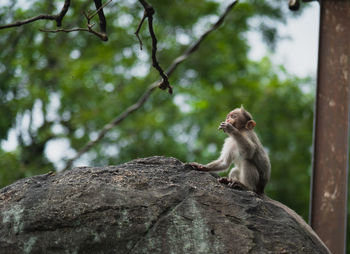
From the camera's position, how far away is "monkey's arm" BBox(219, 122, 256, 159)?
26.5 ft

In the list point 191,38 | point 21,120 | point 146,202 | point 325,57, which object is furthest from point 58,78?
point 146,202

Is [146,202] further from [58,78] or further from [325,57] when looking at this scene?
[58,78]

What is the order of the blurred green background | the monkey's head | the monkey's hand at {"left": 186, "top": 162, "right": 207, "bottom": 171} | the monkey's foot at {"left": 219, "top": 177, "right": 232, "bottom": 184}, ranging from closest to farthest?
the monkey's foot at {"left": 219, "top": 177, "right": 232, "bottom": 184} → the monkey's hand at {"left": 186, "top": 162, "right": 207, "bottom": 171} → the monkey's head → the blurred green background

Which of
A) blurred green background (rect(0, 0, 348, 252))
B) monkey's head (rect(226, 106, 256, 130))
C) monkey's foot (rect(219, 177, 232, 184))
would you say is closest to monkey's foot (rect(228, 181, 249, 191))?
monkey's foot (rect(219, 177, 232, 184))

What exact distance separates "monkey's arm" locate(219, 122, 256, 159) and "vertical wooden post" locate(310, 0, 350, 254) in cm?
82

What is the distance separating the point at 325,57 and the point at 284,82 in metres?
10.6

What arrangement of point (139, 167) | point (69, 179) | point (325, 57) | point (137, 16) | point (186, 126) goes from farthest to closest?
point (137, 16), point (186, 126), point (325, 57), point (139, 167), point (69, 179)

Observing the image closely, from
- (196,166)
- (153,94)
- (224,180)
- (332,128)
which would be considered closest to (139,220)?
(224,180)

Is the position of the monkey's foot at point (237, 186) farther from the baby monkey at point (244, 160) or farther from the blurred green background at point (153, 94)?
the blurred green background at point (153, 94)

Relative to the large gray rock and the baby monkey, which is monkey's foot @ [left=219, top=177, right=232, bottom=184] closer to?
the large gray rock

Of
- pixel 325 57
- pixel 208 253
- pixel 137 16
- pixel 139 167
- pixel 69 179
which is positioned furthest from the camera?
pixel 137 16

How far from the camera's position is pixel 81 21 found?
18188 mm

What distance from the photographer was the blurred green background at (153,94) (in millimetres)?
16078

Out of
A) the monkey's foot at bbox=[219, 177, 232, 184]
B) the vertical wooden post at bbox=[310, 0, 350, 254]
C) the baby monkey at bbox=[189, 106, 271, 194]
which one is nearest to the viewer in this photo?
the monkey's foot at bbox=[219, 177, 232, 184]
